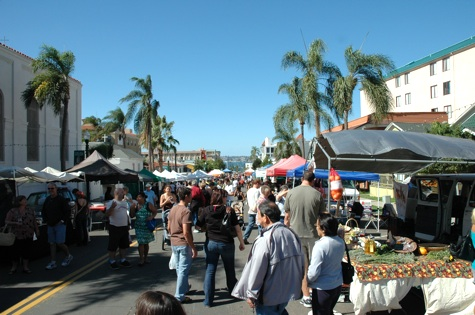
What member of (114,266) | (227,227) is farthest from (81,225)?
(227,227)

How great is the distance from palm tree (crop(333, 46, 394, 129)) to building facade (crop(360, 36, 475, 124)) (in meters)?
24.1

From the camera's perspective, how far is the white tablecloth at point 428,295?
17.0 ft

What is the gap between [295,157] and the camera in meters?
21.8

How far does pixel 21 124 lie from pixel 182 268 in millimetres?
22894

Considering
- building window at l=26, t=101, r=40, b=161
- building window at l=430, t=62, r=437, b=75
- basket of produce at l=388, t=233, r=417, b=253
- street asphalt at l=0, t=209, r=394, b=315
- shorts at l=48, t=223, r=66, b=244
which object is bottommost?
street asphalt at l=0, t=209, r=394, b=315

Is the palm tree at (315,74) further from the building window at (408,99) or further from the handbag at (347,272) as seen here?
the building window at (408,99)

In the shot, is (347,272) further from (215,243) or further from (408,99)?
(408,99)

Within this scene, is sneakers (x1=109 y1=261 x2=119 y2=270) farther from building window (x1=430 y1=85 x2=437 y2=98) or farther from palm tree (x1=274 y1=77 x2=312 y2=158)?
building window (x1=430 y1=85 x2=437 y2=98)

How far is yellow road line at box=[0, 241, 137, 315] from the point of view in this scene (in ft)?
19.6

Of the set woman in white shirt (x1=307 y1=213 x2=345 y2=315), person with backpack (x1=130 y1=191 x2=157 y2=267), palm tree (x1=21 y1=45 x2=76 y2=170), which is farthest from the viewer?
palm tree (x1=21 y1=45 x2=76 y2=170)

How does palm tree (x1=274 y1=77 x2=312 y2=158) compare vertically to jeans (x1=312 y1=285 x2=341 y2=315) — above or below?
above

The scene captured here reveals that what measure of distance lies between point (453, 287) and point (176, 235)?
4.01 m

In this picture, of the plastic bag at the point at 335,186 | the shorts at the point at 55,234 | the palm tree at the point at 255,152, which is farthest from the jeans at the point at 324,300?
the palm tree at the point at 255,152

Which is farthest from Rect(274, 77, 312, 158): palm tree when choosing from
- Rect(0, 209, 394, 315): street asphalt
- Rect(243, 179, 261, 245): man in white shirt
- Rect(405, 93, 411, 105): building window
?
Rect(405, 93, 411, 105): building window
